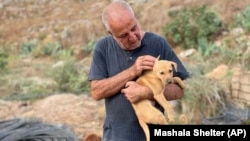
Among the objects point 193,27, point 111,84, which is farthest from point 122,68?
point 193,27

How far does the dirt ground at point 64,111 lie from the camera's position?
7.93m

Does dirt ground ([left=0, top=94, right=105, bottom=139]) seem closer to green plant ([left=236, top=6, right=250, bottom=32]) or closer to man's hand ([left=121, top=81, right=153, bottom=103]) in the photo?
green plant ([left=236, top=6, right=250, bottom=32])

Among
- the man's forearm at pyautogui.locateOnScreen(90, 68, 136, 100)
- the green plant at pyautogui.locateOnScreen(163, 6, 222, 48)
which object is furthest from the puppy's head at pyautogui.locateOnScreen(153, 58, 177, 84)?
the green plant at pyautogui.locateOnScreen(163, 6, 222, 48)

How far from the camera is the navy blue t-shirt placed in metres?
2.84

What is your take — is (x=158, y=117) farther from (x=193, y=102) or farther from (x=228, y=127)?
(x=193, y=102)

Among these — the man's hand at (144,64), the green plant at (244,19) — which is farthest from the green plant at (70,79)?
the man's hand at (144,64)

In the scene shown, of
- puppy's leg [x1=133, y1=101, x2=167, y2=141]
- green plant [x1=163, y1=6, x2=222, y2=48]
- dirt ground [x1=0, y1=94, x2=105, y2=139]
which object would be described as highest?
green plant [x1=163, y1=6, x2=222, y2=48]

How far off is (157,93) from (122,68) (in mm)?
648

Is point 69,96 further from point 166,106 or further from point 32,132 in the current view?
point 166,106

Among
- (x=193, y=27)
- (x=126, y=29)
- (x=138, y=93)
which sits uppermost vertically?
(x=193, y=27)

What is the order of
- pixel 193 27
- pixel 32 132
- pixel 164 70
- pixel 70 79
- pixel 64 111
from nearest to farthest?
1. pixel 164 70
2. pixel 32 132
3. pixel 64 111
4. pixel 70 79
5. pixel 193 27

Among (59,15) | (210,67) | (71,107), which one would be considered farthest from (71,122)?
(59,15)

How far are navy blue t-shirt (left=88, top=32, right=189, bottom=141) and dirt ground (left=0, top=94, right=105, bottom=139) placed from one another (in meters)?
4.45

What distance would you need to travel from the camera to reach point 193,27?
12117mm
